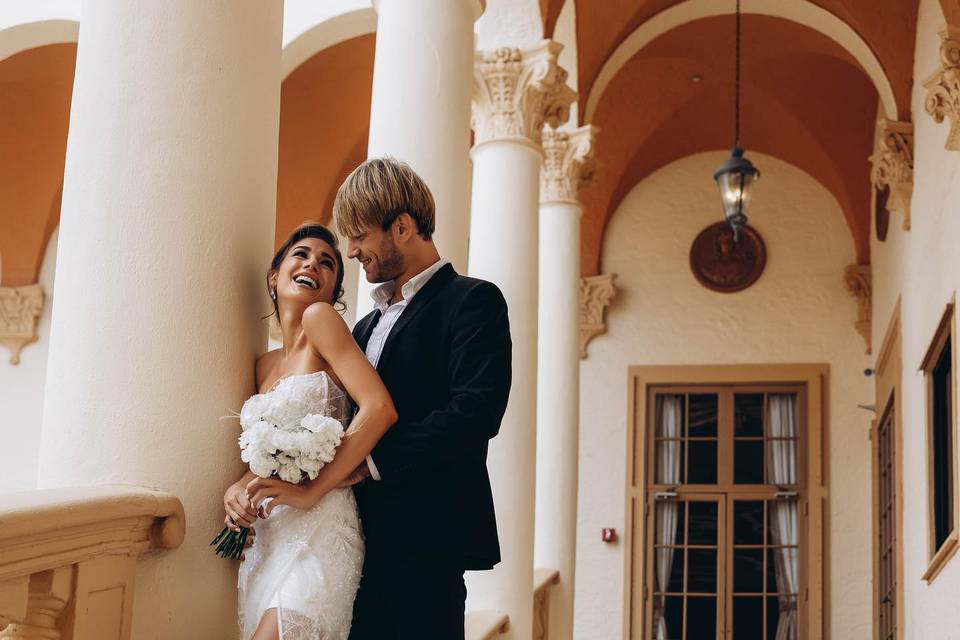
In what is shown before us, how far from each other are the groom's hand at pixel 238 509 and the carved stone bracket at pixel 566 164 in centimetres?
806

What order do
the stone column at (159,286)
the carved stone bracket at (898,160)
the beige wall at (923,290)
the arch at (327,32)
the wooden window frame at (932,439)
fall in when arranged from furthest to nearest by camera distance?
the carved stone bracket at (898,160) < the arch at (327,32) < the beige wall at (923,290) < the wooden window frame at (932,439) < the stone column at (159,286)

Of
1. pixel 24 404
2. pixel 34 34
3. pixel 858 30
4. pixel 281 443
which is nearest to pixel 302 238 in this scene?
pixel 281 443

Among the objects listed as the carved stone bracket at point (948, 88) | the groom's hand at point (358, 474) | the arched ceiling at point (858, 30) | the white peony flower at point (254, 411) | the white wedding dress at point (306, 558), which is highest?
the arched ceiling at point (858, 30)

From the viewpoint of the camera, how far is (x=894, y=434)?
11.6 m

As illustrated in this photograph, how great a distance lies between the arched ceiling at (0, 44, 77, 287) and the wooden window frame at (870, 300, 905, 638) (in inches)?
322

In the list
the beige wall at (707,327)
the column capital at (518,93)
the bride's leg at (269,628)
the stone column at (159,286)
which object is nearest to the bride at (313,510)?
the bride's leg at (269,628)

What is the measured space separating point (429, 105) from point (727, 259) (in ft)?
35.0

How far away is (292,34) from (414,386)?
7.95m

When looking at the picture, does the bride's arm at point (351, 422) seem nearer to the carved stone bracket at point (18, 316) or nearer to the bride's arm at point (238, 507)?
the bride's arm at point (238, 507)

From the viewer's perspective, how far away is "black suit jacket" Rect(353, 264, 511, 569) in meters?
2.74

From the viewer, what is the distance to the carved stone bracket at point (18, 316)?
13.7m

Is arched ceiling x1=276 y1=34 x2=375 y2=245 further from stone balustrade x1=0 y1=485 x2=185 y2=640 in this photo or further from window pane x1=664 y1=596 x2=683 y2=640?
stone balustrade x1=0 y1=485 x2=185 y2=640

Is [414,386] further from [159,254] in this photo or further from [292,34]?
[292,34]

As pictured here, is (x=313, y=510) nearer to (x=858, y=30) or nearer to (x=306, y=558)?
(x=306, y=558)
